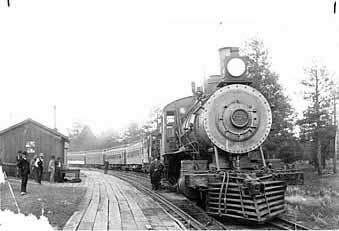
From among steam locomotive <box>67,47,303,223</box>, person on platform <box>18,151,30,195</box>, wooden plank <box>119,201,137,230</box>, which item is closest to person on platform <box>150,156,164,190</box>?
steam locomotive <box>67,47,303,223</box>

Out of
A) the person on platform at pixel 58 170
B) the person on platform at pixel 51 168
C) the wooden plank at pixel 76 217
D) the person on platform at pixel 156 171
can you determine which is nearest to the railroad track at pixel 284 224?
the wooden plank at pixel 76 217

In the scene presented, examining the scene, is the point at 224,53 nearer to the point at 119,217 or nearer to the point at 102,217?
the point at 119,217

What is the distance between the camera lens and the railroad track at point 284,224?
6.61 meters

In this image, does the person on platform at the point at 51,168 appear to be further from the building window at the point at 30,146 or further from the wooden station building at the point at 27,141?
the building window at the point at 30,146

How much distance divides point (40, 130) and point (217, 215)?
7850 millimetres

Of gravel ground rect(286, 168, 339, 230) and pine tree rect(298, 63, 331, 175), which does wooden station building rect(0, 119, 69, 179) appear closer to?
gravel ground rect(286, 168, 339, 230)

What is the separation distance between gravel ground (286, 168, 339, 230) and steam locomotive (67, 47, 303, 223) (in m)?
0.64

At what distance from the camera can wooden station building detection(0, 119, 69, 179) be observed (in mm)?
12789

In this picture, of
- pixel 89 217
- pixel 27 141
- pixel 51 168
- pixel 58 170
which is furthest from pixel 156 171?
pixel 89 217

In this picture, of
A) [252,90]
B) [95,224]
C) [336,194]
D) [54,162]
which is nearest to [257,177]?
[252,90]

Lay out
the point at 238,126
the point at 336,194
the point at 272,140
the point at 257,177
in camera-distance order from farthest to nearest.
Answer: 1. the point at 272,140
2. the point at 336,194
3. the point at 238,126
4. the point at 257,177

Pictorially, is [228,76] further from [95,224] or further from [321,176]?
[321,176]

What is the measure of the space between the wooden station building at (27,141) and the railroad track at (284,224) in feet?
26.1

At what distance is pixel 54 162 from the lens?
14.1 m
